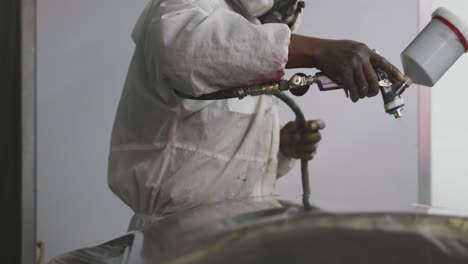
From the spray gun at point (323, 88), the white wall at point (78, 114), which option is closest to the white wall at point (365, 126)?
the white wall at point (78, 114)

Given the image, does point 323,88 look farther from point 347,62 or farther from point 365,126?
point 365,126

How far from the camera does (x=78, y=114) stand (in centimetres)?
148

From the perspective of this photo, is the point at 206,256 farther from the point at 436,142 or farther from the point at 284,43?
the point at 436,142

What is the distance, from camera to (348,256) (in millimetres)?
347

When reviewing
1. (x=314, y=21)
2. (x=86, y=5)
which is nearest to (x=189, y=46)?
(x=86, y=5)

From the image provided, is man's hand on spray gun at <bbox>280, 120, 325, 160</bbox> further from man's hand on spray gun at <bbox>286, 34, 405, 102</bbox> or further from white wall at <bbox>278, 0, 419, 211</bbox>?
white wall at <bbox>278, 0, 419, 211</bbox>

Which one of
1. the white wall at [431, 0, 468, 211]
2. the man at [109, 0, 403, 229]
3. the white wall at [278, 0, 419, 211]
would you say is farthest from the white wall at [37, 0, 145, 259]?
the white wall at [431, 0, 468, 211]

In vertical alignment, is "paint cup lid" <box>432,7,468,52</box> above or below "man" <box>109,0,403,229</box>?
above

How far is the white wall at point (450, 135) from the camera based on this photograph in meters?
1.97

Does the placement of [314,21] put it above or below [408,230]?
above

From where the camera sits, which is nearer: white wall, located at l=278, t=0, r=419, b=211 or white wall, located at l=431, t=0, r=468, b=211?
white wall, located at l=278, t=0, r=419, b=211

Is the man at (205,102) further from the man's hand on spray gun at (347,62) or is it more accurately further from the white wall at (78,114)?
the white wall at (78,114)

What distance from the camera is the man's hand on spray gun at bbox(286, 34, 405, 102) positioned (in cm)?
71

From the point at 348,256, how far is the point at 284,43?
43cm
